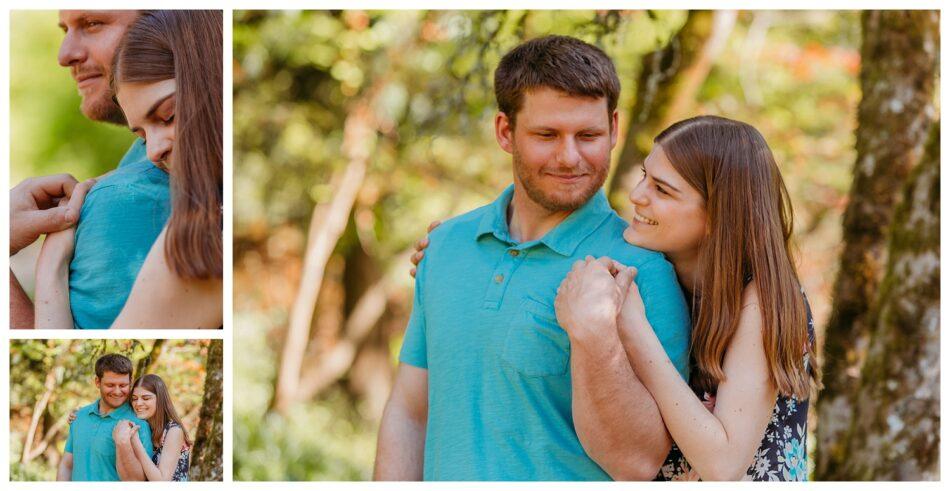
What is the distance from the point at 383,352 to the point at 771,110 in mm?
3782

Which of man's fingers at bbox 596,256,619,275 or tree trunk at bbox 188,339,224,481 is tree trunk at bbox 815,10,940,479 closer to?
man's fingers at bbox 596,256,619,275

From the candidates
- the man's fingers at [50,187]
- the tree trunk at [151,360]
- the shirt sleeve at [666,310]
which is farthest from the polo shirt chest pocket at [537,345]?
the man's fingers at [50,187]

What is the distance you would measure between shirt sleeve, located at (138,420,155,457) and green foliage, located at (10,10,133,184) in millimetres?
722

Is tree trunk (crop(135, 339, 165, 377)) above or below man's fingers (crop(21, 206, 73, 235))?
below

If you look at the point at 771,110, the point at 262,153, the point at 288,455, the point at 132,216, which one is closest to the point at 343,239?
the point at 262,153

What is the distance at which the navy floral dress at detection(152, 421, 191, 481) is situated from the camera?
10.3 feet

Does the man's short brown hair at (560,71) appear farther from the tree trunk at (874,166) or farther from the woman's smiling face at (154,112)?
the tree trunk at (874,166)

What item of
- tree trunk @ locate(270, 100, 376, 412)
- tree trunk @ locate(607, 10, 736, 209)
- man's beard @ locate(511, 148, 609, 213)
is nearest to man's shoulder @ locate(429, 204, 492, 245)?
man's beard @ locate(511, 148, 609, 213)

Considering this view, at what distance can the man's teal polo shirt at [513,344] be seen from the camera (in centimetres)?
266

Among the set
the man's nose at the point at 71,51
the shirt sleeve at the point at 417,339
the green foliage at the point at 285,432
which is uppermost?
the man's nose at the point at 71,51

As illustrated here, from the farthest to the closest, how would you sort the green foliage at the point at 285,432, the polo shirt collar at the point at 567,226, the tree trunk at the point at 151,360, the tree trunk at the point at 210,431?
1. the green foliage at the point at 285,432
2. the tree trunk at the point at 210,431
3. the tree trunk at the point at 151,360
4. the polo shirt collar at the point at 567,226

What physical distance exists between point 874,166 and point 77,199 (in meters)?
2.99

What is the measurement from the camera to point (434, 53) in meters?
7.43

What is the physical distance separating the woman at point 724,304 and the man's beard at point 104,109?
130 cm
